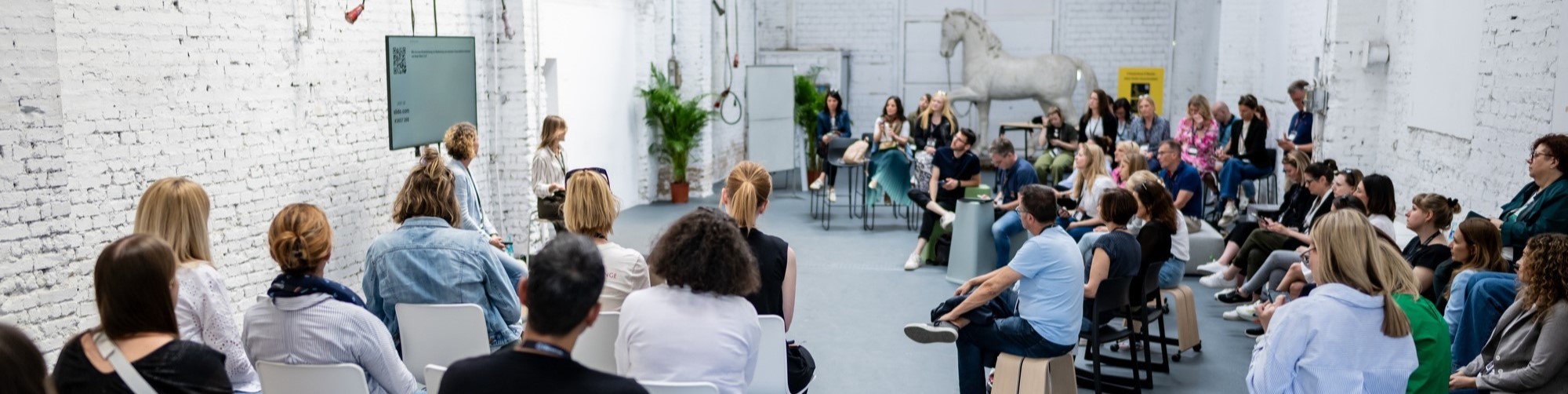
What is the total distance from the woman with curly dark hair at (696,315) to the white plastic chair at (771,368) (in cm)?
55

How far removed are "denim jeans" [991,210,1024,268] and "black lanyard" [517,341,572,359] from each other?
5.97 m

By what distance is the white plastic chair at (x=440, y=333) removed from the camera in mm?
3924

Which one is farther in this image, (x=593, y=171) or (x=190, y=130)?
(x=190, y=130)

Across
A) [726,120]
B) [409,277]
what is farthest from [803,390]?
[726,120]

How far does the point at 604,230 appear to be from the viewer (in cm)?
439

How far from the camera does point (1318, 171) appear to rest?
6.88m

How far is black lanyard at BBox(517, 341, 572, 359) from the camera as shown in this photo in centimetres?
218

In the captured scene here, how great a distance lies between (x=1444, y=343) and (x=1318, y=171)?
142 inches

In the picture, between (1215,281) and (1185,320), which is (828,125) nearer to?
(1215,281)

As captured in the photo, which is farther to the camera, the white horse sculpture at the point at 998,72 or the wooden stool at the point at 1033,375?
the white horse sculpture at the point at 998,72

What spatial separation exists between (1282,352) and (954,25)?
11.3 metres

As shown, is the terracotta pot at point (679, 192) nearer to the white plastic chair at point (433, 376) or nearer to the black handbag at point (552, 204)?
the black handbag at point (552, 204)

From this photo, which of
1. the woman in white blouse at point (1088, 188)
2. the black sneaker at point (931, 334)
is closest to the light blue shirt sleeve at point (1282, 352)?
the black sneaker at point (931, 334)

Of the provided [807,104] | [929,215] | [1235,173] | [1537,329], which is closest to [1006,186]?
[929,215]
